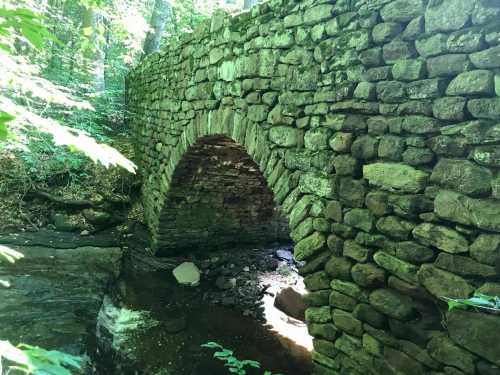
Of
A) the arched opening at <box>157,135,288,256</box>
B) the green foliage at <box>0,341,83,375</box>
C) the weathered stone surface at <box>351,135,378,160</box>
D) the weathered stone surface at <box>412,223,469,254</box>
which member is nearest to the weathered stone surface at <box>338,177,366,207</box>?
the weathered stone surface at <box>351,135,378,160</box>

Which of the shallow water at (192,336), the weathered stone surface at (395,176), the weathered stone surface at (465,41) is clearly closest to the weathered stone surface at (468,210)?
the weathered stone surface at (395,176)

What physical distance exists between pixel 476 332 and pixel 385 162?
911 millimetres

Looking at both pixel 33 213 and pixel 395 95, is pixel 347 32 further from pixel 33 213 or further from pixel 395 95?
pixel 33 213

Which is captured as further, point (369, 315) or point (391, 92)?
point (369, 315)

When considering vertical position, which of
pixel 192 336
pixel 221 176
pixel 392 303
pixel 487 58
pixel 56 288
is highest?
pixel 487 58

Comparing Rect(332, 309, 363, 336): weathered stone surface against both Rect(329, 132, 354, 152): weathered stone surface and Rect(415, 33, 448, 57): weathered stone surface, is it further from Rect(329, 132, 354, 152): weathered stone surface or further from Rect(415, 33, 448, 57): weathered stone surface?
Rect(415, 33, 448, 57): weathered stone surface

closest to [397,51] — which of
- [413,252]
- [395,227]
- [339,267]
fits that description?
[395,227]

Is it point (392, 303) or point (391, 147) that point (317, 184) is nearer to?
point (391, 147)

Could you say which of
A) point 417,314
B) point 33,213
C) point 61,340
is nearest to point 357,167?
point 417,314

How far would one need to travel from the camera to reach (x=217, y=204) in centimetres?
608

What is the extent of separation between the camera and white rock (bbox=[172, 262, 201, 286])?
5418 mm

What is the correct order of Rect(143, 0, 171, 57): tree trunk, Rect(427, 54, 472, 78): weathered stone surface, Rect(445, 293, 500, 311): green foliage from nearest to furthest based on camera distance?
Rect(445, 293, 500, 311): green foliage
Rect(427, 54, 472, 78): weathered stone surface
Rect(143, 0, 171, 57): tree trunk

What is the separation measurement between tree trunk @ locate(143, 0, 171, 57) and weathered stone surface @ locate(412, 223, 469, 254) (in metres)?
8.66

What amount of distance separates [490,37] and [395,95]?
50cm
